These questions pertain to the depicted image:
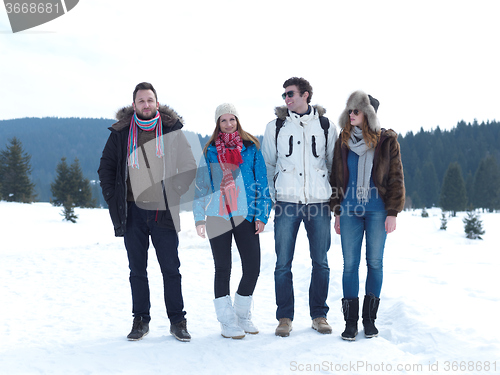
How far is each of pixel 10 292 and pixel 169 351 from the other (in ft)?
Answer: 13.5

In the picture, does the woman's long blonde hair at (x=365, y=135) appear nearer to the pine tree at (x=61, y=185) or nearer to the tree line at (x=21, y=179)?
the tree line at (x=21, y=179)

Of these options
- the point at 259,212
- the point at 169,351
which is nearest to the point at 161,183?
the point at 259,212

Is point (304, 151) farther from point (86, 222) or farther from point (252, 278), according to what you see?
point (86, 222)

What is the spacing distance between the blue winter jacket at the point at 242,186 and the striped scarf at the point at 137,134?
18.7 inches

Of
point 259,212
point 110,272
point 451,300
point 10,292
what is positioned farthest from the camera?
point 110,272

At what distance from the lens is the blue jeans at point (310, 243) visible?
3.84 metres

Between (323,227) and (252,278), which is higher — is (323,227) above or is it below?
above

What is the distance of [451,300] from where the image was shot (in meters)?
4.66

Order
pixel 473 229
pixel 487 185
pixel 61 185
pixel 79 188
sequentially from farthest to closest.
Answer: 1. pixel 487 185
2. pixel 79 188
3. pixel 61 185
4. pixel 473 229

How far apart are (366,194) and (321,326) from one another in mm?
1458

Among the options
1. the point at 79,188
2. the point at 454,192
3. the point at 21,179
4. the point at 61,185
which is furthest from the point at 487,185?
the point at 21,179

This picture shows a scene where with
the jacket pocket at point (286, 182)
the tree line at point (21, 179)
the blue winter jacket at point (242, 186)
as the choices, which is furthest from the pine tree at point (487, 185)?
the blue winter jacket at point (242, 186)

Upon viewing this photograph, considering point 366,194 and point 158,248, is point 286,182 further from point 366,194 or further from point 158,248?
point 158,248

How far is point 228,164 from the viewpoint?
12.3ft
